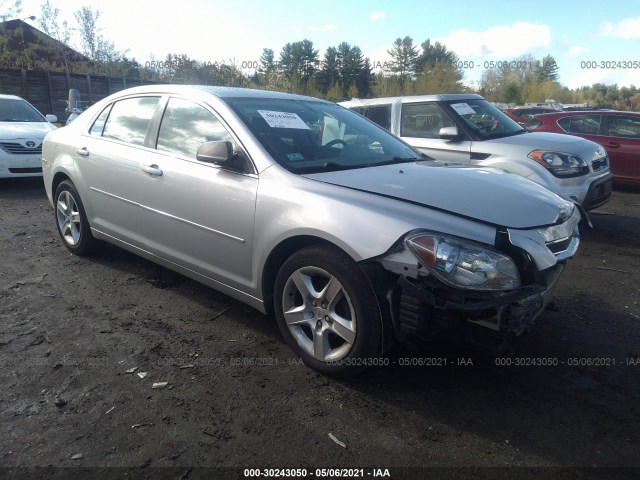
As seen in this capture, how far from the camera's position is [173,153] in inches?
148

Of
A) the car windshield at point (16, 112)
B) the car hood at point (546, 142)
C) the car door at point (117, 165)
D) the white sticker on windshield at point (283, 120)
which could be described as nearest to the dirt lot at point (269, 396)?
the car door at point (117, 165)

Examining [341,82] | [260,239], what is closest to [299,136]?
[260,239]

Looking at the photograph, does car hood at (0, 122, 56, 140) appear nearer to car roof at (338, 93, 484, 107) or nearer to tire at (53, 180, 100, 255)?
tire at (53, 180, 100, 255)

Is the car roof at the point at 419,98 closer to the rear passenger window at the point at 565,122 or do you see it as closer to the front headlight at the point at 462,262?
the rear passenger window at the point at 565,122

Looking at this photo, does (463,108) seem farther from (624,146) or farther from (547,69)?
(547,69)

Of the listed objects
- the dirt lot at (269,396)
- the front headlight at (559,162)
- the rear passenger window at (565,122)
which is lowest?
the dirt lot at (269,396)

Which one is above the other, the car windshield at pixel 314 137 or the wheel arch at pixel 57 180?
the car windshield at pixel 314 137

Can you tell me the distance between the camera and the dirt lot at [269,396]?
7.59 feet

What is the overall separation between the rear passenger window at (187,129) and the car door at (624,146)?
26.2 ft

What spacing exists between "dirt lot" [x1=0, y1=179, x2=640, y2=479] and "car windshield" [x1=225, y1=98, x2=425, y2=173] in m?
1.25

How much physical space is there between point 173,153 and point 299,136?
98 cm

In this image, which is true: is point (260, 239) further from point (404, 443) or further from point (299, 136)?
point (404, 443)

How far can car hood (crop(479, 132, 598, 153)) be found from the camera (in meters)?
6.14

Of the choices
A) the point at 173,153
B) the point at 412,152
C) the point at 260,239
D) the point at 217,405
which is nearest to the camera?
the point at 217,405
